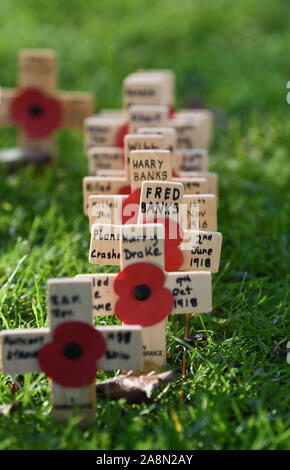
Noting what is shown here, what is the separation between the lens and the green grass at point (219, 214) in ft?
6.83

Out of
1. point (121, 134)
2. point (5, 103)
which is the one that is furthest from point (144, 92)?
point (5, 103)

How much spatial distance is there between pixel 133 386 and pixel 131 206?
69 cm

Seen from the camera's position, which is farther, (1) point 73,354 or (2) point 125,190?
(2) point 125,190

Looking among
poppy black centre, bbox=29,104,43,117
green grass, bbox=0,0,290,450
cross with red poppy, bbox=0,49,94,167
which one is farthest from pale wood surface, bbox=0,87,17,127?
green grass, bbox=0,0,290,450

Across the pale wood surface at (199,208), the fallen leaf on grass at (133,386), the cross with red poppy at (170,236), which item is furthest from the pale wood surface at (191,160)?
the fallen leaf on grass at (133,386)

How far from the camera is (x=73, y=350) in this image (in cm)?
208

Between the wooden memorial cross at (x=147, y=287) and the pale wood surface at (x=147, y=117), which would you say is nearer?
the wooden memorial cross at (x=147, y=287)

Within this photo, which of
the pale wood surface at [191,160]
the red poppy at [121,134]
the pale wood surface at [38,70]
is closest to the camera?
the pale wood surface at [191,160]

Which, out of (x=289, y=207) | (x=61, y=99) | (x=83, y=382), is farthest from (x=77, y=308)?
(x=61, y=99)

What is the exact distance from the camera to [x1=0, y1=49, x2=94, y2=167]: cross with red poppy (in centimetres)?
426

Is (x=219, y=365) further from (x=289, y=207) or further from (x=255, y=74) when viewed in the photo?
(x=255, y=74)

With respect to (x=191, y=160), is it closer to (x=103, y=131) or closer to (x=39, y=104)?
Answer: (x=103, y=131)

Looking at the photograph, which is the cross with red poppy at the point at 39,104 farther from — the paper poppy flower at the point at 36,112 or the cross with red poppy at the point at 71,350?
the cross with red poppy at the point at 71,350

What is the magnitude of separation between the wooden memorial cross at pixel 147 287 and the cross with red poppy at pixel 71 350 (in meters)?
0.15
